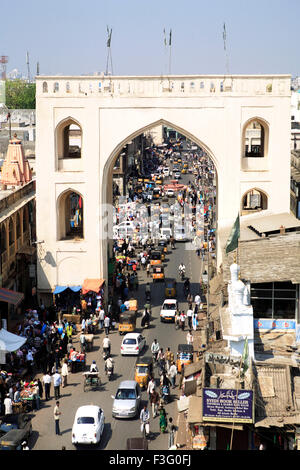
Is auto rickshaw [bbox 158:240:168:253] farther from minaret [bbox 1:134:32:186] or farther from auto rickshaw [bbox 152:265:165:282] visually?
minaret [bbox 1:134:32:186]

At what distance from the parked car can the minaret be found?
19.8 m

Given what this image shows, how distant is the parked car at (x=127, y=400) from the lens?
20312 mm

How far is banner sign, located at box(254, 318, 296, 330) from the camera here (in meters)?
19.0

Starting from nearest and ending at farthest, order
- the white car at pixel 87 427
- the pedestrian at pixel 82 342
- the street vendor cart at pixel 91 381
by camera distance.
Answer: the white car at pixel 87 427, the street vendor cart at pixel 91 381, the pedestrian at pixel 82 342

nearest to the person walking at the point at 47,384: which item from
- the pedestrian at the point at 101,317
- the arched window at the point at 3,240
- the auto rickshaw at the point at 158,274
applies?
the pedestrian at the point at 101,317

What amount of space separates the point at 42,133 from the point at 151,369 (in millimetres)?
11782

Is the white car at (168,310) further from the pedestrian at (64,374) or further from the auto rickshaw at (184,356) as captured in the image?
the pedestrian at (64,374)

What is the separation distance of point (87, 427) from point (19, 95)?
100791 mm

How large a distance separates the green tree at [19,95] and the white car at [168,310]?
83222 millimetres

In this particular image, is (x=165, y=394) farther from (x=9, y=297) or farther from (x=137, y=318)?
(x=137, y=318)

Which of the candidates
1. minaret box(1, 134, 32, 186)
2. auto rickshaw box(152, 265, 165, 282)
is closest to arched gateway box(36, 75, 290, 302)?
auto rickshaw box(152, 265, 165, 282)

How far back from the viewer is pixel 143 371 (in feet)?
75.5
